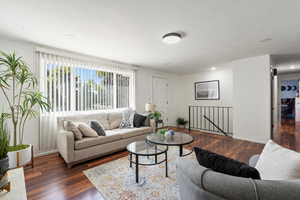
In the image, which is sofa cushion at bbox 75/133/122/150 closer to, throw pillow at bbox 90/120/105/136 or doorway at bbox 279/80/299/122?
throw pillow at bbox 90/120/105/136

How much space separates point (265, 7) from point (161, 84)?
158 inches

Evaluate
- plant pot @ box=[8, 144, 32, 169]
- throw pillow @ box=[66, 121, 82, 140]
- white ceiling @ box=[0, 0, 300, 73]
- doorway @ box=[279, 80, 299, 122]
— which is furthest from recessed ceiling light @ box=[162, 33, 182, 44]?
doorway @ box=[279, 80, 299, 122]

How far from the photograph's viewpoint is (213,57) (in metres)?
3.74

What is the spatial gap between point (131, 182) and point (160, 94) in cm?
396

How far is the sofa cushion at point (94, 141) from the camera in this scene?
2.39 m

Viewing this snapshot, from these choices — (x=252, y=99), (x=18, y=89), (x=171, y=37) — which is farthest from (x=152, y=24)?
(x=252, y=99)

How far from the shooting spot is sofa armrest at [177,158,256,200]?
25.7 inches

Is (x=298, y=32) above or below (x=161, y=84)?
above

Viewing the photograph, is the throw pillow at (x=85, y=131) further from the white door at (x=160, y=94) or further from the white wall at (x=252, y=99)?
the white wall at (x=252, y=99)

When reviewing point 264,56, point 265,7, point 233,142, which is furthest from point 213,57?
point 233,142

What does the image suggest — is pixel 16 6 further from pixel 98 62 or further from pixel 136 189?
pixel 136 189

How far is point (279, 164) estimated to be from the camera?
0.90m

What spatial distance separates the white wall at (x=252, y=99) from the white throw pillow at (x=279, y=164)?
3166 millimetres

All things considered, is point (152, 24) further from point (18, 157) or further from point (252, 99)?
point (252, 99)
